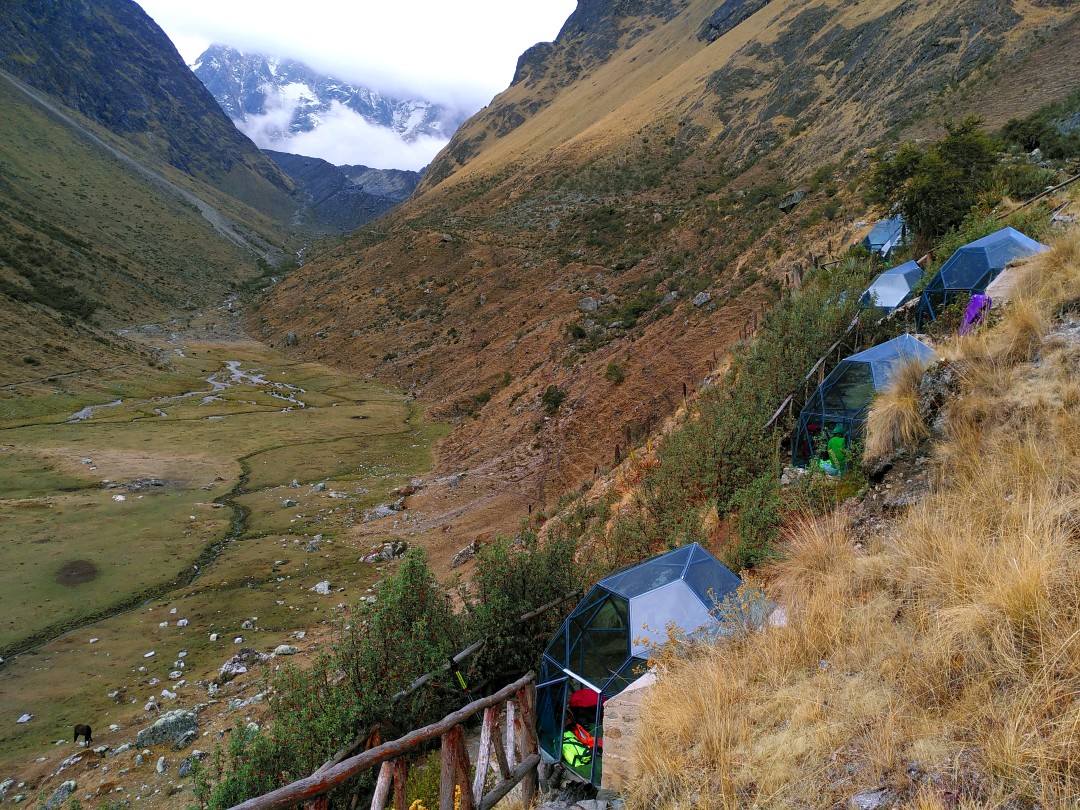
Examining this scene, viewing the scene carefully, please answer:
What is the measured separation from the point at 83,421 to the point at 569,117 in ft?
→ 286

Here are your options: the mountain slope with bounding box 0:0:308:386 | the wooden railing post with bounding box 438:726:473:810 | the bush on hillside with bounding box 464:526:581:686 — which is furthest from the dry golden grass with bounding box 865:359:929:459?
the mountain slope with bounding box 0:0:308:386

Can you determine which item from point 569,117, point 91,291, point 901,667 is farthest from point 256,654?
point 569,117

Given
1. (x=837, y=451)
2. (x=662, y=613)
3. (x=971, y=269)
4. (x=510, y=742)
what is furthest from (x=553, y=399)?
(x=510, y=742)

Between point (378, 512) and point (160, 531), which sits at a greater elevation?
point (160, 531)

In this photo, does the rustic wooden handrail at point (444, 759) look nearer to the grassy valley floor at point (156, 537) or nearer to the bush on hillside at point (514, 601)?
the bush on hillside at point (514, 601)

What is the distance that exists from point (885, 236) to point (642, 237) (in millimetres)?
24112

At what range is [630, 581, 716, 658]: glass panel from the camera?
6.22 m

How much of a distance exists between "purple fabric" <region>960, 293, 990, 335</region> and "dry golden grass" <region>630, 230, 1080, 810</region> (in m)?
2.09

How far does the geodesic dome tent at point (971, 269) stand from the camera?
11047 millimetres

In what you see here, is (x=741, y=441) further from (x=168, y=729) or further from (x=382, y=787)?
(x=168, y=729)

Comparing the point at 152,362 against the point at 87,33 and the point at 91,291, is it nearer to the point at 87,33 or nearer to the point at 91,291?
the point at 91,291

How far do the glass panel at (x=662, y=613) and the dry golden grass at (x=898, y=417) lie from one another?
9.20 feet

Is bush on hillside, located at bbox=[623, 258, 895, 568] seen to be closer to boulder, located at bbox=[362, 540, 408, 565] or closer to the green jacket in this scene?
the green jacket

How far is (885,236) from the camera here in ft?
64.6
